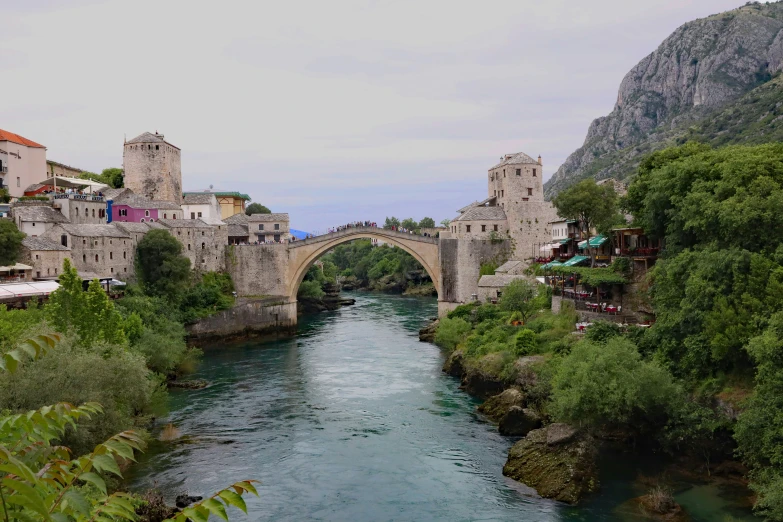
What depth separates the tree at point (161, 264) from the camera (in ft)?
162

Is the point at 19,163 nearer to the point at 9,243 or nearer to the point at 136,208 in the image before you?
the point at 136,208

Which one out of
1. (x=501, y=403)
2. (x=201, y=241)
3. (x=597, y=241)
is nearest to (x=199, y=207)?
(x=201, y=241)

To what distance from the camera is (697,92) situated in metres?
109

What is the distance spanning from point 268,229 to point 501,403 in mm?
38726

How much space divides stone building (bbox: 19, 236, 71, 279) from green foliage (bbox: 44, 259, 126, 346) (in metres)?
Result: 14.2

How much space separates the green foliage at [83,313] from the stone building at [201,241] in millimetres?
23111

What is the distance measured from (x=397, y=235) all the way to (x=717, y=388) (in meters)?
37.1

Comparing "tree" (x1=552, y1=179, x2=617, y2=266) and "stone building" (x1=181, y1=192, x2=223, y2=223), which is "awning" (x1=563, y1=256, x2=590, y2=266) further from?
"stone building" (x1=181, y1=192, x2=223, y2=223)

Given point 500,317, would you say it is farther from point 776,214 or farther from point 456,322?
point 776,214

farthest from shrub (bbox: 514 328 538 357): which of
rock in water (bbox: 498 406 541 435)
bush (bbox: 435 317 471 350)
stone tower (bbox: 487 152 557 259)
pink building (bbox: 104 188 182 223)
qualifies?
pink building (bbox: 104 188 182 223)

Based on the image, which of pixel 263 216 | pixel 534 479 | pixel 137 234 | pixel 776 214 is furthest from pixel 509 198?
pixel 534 479

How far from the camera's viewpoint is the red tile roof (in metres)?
55.3

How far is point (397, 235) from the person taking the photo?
5856cm

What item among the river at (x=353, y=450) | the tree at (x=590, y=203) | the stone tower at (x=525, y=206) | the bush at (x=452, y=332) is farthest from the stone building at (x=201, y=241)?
the tree at (x=590, y=203)
